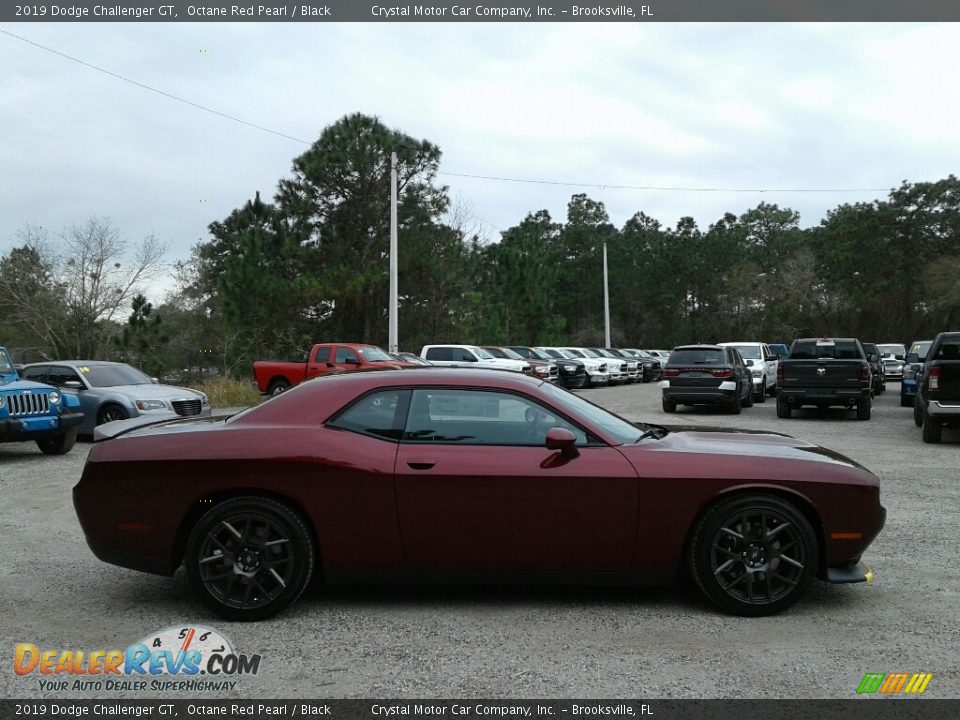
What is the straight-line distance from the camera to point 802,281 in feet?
202

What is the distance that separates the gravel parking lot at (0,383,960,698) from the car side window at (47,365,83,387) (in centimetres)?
905

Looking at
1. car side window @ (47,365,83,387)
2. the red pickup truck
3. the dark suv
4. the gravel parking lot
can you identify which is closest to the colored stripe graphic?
the gravel parking lot

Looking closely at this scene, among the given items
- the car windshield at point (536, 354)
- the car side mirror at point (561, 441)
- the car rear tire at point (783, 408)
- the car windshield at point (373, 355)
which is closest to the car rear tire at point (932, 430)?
the car rear tire at point (783, 408)

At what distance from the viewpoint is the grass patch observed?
74.2 feet

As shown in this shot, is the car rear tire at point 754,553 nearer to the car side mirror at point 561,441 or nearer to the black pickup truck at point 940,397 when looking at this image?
the car side mirror at point 561,441

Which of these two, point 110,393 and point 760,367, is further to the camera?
point 760,367

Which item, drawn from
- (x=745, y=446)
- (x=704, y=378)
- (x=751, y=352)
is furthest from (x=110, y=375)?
(x=751, y=352)

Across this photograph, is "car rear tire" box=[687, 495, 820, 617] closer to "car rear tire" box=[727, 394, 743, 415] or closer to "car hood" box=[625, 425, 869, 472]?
"car hood" box=[625, 425, 869, 472]

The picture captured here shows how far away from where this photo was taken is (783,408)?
18297 mm

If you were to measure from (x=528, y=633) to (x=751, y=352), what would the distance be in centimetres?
2229

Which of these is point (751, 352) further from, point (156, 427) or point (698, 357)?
point (156, 427)

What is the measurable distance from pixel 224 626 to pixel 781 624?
124 inches

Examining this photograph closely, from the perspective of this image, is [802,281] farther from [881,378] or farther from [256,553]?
[256,553]

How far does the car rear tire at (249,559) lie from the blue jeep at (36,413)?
8.47m
